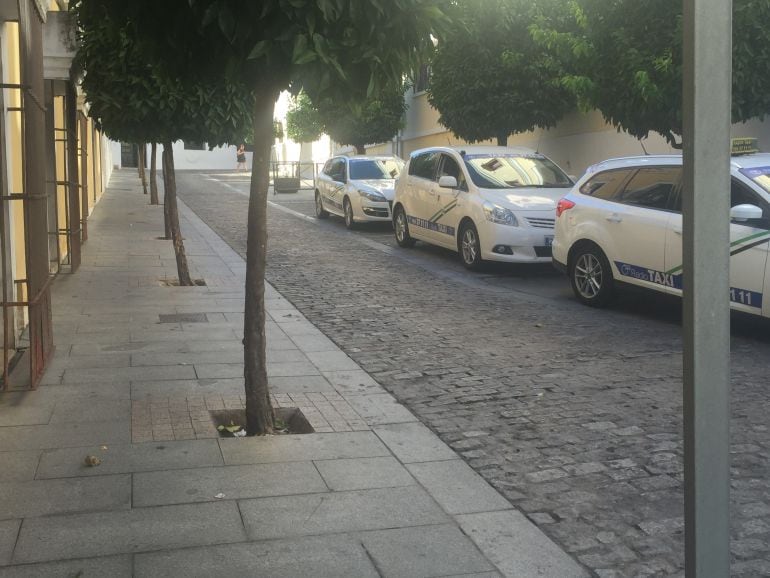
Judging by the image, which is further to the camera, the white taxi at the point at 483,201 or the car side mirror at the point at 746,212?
the white taxi at the point at 483,201

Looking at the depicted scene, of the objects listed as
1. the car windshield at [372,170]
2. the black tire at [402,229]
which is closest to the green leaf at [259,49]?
the black tire at [402,229]

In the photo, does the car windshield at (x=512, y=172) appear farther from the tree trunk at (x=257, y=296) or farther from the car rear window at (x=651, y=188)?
the tree trunk at (x=257, y=296)

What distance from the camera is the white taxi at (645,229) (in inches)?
327

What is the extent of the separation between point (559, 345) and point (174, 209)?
6266mm

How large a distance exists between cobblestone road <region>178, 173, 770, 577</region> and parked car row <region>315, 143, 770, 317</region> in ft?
1.44

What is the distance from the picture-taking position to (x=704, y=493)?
2.43 meters

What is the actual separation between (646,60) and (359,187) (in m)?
8.22

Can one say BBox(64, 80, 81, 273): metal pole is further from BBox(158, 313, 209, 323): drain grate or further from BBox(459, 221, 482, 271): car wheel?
BBox(459, 221, 482, 271): car wheel

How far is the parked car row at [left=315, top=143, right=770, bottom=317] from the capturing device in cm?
848

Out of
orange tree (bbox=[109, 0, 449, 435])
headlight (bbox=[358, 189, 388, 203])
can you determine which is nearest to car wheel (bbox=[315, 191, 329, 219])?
headlight (bbox=[358, 189, 388, 203])

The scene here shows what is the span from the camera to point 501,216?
43.1 feet

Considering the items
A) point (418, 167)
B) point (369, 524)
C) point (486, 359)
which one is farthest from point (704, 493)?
point (418, 167)

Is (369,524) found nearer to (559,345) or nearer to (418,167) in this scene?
(559,345)

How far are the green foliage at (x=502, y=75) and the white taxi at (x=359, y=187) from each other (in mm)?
2134
